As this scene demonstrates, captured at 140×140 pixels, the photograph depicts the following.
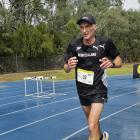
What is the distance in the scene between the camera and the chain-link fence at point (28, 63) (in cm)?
4072

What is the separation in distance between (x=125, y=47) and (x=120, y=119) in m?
50.3

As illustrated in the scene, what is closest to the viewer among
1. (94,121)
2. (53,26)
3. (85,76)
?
(94,121)

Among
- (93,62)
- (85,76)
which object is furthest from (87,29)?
(85,76)

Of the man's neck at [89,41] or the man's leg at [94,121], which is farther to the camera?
the man's neck at [89,41]

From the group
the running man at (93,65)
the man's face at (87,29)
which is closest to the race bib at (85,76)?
the running man at (93,65)

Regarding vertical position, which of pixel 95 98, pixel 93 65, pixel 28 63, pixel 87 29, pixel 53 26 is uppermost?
pixel 53 26

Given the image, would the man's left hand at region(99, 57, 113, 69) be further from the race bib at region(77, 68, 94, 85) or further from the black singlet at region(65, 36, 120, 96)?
the race bib at region(77, 68, 94, 85)

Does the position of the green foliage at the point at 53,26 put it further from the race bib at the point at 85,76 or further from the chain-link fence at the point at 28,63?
the race bib at the point at 85,76

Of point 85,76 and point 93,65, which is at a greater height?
point 93,65

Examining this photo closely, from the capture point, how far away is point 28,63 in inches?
1681

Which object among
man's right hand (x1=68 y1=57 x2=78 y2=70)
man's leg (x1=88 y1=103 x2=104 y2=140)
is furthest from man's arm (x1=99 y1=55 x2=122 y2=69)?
man's leg (x1=88 y1=103 x2=104 y2=140)

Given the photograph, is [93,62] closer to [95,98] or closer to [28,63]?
[95,98]

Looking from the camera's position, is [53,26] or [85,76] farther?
[53,26]

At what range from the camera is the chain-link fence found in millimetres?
40719
